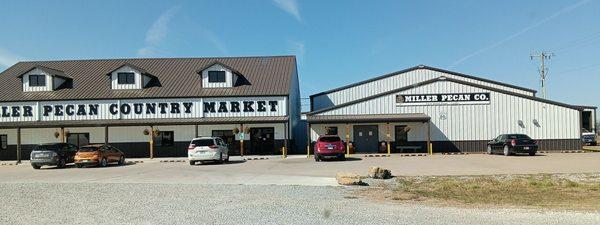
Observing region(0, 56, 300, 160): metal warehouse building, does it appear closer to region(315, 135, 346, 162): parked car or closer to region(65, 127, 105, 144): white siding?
region(65, 127, 105, 144): white siding

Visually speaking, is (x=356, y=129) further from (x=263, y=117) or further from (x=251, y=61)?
(x=251, y=61)

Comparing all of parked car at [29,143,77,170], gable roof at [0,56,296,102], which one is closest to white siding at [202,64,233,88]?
gable roof at [0,56,296,102]

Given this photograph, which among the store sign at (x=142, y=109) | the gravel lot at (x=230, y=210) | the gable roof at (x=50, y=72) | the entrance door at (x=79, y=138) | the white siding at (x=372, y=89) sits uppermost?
the gable roof at (x=50, y=72)

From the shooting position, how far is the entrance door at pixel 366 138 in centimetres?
3778

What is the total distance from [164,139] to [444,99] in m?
19.9

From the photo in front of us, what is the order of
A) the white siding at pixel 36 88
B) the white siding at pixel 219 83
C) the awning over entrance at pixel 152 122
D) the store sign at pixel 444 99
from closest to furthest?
the awning over entrance at pixel 152 122 → the store sign at pixel 444 99 → the white siding at pixel 219 83 → the white siding at pixel 36 88

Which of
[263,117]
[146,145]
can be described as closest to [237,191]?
[263,117]

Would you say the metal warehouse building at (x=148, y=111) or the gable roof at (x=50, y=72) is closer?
the metal warehouse building at (x=148, y=111)

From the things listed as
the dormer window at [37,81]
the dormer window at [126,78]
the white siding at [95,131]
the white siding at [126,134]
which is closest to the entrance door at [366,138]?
the white siding at [126,134]

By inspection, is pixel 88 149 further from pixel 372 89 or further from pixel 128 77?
pixel 372 89

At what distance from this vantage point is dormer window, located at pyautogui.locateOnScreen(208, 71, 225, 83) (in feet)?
130

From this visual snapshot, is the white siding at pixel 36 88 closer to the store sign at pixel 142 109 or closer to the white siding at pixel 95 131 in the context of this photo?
the store sign at pixel 142 109

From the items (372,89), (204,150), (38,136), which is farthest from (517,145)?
(38,136)

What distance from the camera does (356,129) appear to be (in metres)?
37.9
